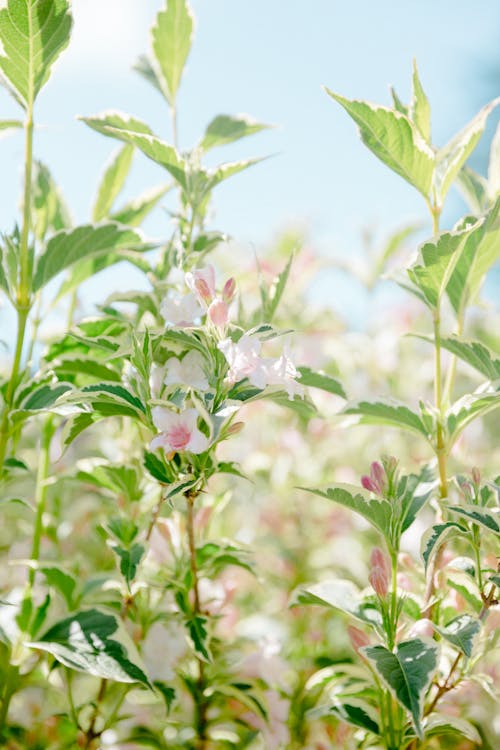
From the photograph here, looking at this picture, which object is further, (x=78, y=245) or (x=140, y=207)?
(x=140, y=207)

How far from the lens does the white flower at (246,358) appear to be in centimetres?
65

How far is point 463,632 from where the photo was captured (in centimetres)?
68

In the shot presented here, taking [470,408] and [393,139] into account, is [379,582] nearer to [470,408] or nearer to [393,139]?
[470,408]

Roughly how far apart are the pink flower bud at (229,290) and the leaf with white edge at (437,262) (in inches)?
6.8

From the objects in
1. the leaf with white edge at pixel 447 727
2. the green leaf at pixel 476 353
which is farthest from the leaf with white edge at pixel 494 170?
the leaf with white edge at pixel 447 727

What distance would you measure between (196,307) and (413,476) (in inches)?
11.5

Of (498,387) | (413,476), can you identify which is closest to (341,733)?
(413,476)

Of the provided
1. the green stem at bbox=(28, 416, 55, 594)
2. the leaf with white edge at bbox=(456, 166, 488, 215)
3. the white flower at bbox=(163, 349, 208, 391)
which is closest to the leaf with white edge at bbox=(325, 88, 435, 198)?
the leaf with white edge at bbox=(456, 166, 488, 215)

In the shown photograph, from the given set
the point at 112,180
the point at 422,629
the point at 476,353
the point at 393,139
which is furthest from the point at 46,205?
the point at 422,629

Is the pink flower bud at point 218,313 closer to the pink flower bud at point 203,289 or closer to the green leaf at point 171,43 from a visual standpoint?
the pink flower bud at point 203,289

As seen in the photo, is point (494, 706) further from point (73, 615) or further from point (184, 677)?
point (73, 615)

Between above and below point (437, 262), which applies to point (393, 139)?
above

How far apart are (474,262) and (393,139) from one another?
157 mm

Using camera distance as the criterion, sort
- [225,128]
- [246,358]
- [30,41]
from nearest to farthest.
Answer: [246,358], [30,41], [225,128]
